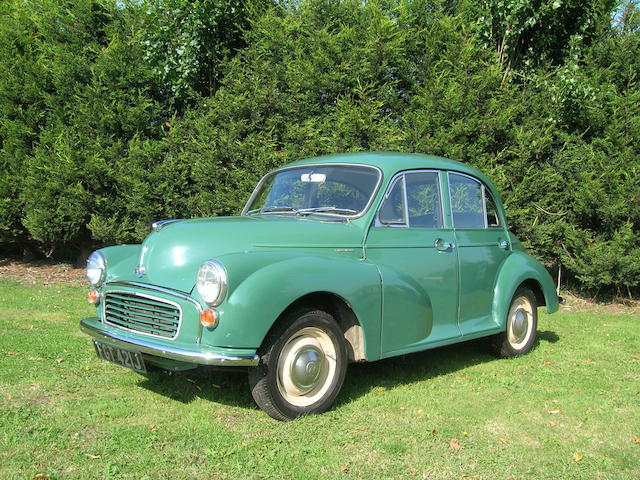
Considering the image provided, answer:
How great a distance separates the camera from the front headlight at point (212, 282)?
338cm

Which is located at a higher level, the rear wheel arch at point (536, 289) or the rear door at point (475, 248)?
the rear door at point (475, 248)

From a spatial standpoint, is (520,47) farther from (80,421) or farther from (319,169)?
(80,421)

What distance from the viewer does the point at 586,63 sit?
790 centimetres

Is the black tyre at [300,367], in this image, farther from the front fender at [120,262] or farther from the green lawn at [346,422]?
the front fender at [120,262]

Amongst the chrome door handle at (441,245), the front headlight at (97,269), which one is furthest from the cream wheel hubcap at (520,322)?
the front headlight at (97,269)

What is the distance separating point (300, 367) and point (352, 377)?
113 cm

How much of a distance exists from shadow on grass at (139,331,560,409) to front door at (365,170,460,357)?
0.48 meters

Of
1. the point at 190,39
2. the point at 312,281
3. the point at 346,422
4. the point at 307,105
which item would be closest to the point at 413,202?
the point at 312,281

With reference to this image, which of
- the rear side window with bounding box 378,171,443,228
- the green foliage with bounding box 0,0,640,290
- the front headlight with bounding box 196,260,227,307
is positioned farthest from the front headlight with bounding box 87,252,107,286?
the green foliage with bounding box 0,0,640,290

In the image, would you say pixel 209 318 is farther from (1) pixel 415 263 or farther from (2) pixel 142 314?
(1) pixel 415 263

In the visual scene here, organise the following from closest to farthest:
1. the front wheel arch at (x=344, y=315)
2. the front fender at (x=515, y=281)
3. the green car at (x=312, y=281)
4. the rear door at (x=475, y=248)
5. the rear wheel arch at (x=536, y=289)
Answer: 1. the green car at (x=312, y=281)
2. the front wheel arch at (x=344, y=315)
3. the rear door at (x=475, y=248)
4. the front fender at (x=515, y=281)
5. the rear wheel arch at (x=536, y=289)

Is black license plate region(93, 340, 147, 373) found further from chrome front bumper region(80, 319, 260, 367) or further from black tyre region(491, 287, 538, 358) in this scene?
black tyre region(491, 287, 538, 358)

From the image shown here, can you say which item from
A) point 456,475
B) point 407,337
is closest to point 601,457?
point 456,475

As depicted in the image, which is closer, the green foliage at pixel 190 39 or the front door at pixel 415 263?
the front door at pixel 415 263
